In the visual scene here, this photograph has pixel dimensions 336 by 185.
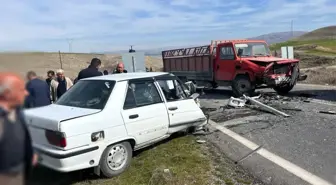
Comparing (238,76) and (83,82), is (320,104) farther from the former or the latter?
(83,82)

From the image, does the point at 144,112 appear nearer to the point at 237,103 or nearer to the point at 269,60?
the point at 237,103

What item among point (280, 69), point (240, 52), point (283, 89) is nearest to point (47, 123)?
point (280, 69)

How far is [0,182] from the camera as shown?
63.3 inches

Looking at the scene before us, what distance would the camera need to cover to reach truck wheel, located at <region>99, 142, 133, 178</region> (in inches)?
190

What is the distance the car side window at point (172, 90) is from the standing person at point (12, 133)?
14.7 feet

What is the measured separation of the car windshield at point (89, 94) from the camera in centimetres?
518

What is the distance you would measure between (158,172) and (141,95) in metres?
1.43

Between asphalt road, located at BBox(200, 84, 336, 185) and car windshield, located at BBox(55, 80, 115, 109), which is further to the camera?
car windshield, located at BBox(55, 80, 115, 109)

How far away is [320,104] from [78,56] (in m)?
50.8

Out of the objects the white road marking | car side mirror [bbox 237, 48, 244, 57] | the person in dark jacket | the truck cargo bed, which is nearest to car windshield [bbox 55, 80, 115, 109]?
the person in dark jacket

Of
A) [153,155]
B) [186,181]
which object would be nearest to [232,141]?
[153,155]

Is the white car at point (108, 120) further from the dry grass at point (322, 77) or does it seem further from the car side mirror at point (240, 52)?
the dry grass at point (322, 77)

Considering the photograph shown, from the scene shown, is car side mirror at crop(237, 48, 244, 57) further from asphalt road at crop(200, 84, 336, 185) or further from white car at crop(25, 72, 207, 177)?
white car at crop(25, 72, 207, 177)

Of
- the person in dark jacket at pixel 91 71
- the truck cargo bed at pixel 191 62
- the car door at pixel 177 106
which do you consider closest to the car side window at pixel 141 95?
the car door at pixel 177 106
